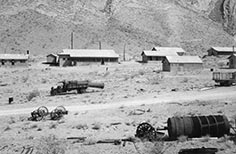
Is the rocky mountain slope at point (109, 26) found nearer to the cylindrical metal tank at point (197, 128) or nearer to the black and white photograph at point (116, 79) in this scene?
the black and white photograph at point (116, 79)

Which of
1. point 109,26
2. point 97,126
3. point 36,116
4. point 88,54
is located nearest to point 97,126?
point 97,126

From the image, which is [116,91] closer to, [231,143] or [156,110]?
[156,110]

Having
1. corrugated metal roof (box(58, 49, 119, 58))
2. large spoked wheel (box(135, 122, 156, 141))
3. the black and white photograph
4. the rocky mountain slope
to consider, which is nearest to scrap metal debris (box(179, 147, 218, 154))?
the black and white photograph

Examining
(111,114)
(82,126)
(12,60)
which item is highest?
(12,60)

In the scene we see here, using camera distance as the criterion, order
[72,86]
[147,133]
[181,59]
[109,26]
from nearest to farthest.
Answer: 1. [147,133]
2. [72,86]
3. [181,59]
4. [109,26]

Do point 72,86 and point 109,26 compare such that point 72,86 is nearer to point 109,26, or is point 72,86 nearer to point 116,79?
point 116,79

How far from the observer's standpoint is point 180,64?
154 ft

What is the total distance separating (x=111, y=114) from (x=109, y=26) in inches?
2917

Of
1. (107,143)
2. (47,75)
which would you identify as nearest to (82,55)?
(47,75)

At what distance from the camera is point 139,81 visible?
36.7 metres

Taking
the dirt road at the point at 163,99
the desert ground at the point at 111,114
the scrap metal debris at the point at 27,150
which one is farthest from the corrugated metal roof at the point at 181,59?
the scrap metal debris at the point at 27,150

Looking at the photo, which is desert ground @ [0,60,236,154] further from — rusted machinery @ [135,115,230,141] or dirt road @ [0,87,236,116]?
rusted machinery @ [135,115,230,141]

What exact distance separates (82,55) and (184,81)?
28.3 metres

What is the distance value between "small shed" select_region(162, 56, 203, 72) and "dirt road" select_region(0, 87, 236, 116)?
1812 centimetres
